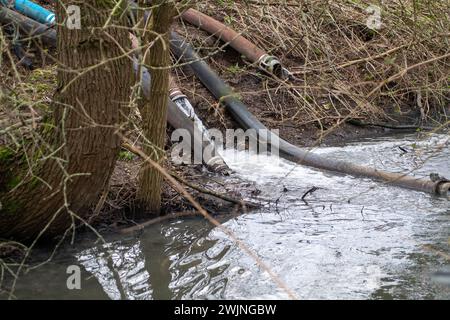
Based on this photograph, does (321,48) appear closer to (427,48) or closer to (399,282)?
(427,48)

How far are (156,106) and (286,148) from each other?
241 cm

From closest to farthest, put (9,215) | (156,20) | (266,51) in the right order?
(9,215) → (156,20) → (266,51)

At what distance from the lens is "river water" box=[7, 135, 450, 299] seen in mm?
4332

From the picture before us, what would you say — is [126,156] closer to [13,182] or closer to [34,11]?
[13,182]

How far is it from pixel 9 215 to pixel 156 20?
5.61 ft

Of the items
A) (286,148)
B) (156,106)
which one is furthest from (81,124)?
(286,148)

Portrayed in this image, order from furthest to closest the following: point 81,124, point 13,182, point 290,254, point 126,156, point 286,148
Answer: point 286,148, point 126,156, point 290,254, point 13,182, point 81,124

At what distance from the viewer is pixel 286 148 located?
744cm

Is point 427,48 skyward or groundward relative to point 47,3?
groundward

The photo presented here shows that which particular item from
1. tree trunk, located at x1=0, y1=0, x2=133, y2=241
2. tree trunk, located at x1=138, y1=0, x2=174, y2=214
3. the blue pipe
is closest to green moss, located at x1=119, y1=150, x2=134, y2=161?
tree trunk, located at x1=138, y1=0, x2=174, y2=214

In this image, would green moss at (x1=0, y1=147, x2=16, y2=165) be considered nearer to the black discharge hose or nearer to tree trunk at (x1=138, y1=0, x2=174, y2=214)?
tree trunk at (x1=138, y1=0, x2=174, y2=214)

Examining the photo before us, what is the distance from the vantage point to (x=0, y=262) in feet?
14.3

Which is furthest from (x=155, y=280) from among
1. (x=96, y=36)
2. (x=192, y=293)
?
(x=96, y=36)

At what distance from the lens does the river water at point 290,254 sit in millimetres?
4332
